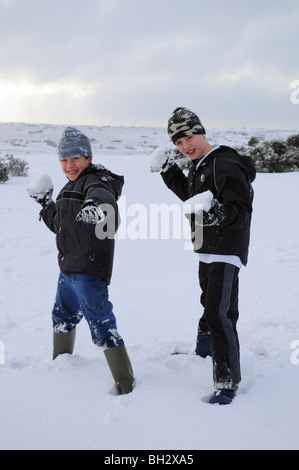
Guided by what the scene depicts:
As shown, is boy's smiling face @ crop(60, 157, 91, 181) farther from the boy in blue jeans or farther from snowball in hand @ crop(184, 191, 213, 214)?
snowball in hand @ crop(184, 191, 213, 214)

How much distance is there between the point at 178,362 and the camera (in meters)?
3.16

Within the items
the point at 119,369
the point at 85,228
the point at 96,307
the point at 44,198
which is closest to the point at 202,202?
the point at 85,228

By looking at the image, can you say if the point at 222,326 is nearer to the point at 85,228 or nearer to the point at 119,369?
the point at 119,369

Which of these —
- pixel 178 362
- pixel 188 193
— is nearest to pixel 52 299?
pixel 178 362

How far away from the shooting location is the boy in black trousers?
2.54 metres

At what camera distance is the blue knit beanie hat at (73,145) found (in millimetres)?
2820

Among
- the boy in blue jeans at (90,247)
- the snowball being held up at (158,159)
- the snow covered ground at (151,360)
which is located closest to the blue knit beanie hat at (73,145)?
the boy in blue jeans at (90,247)

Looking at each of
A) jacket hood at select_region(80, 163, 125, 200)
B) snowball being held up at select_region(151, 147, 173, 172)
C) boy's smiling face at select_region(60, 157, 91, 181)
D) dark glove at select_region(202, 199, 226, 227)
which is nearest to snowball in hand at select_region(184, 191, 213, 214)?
dark glove at select_region(202, 199, 226, 227)

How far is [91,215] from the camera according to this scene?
7.83 feet

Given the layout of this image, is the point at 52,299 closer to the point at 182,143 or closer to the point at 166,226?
the point at 182,143

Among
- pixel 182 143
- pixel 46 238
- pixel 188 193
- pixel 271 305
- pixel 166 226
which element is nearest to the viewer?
pixel 182 143

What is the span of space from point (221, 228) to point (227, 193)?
0.75 ft

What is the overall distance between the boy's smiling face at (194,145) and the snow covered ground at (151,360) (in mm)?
1447
